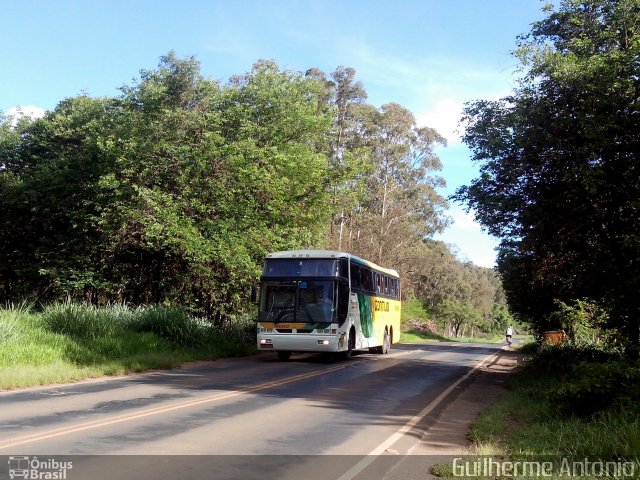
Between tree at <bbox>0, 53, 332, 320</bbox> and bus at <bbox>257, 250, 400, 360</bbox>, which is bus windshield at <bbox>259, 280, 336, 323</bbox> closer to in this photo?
bus at <bbox>257, 250, 400, 360</bbox>

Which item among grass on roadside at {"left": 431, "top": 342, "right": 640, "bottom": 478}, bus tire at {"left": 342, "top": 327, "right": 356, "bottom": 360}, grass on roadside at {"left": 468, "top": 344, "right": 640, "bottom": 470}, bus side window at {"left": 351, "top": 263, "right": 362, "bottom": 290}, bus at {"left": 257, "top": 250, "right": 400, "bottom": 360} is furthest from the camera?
bus side window at {"left": 351, "top": 263, "right": 362, "bottom": 290}

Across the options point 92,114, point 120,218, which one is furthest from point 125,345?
point 92,114

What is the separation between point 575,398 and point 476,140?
28.9ft

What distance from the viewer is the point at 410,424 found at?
9.31 metres

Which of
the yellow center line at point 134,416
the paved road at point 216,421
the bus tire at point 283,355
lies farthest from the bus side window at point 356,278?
the yellow center line at point 134,416

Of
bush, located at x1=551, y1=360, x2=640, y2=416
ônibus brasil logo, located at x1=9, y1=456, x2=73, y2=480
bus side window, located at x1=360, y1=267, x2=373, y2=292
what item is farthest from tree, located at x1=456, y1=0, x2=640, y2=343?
ônibus brasil logo, located at x1=9, y1=456, x2=73, y2=480

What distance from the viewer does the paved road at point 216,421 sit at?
21.8ft

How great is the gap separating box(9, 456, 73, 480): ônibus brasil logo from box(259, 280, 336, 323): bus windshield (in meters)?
12.7

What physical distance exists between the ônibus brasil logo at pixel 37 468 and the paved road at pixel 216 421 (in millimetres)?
126

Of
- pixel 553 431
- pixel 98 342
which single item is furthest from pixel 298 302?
pixel 553 431

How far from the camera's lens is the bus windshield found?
1875 centimetres

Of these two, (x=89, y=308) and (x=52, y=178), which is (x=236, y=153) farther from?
(x=52, y=178)

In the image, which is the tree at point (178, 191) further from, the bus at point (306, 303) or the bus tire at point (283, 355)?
the bus tire at point (283, 355)

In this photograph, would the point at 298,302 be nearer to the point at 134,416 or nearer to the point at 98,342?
the point at 98,342
